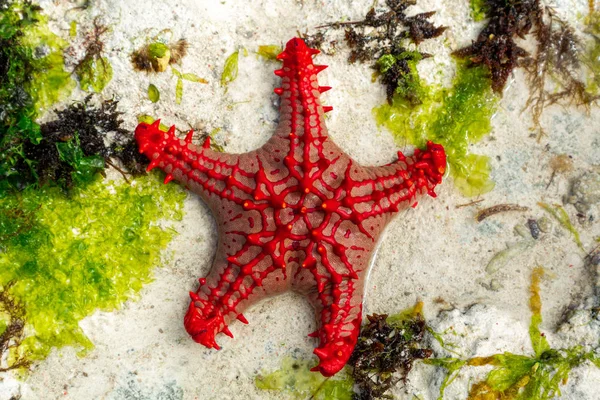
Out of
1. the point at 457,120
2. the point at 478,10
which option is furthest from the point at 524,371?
the point at 478,10

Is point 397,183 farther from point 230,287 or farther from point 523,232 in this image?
point 230,287

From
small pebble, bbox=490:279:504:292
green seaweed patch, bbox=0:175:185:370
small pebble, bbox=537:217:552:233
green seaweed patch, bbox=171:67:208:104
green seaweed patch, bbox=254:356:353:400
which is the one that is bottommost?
green seaweed patch, bbox=254:356:353:400

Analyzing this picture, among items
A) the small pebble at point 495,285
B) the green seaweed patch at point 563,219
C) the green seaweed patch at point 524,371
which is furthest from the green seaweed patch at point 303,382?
the green seaweed patch at point 563,219

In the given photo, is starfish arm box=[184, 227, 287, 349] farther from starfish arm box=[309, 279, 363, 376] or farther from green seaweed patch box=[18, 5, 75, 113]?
green seaweed patch box=[18, 5, 75, 113]

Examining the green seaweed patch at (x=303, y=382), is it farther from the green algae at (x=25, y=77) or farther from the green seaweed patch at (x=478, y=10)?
the green seaweed patch at (x=478, y=10)

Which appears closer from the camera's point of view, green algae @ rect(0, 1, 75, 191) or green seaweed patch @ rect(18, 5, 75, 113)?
green algae @ rect(0, 1, 75, 191)

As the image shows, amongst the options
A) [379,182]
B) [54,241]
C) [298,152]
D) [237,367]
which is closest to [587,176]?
[379,182]

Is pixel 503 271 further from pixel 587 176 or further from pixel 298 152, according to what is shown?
pixel 298 152

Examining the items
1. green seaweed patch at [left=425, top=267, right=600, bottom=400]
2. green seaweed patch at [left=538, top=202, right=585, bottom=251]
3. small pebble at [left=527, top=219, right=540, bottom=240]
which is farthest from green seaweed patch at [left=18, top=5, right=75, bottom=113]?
green seaweed patch at [left=538, top=202, right=585, bottom=251]
